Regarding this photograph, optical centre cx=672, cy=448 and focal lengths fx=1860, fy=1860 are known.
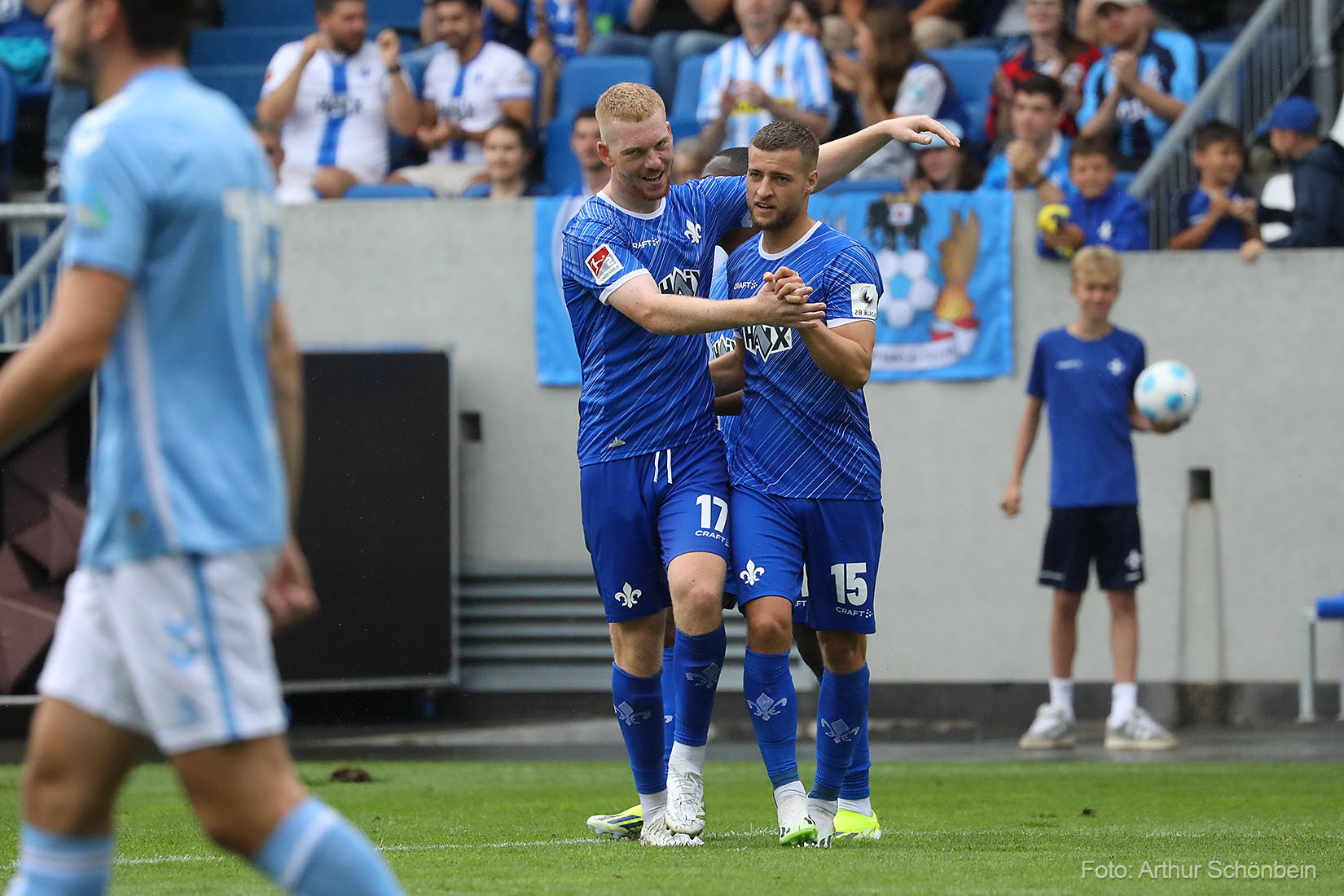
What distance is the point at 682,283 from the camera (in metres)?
6.56

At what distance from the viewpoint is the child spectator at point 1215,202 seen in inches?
478

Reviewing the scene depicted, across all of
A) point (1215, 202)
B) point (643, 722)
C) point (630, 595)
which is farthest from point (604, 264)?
point (1215, 202)

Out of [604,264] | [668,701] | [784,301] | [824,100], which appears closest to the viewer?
[784,301]

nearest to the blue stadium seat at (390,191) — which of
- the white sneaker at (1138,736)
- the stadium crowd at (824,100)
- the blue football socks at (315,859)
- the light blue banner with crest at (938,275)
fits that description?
the stadium crowd at (824,100)

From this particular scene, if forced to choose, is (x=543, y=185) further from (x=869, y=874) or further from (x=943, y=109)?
(x=869, y=874)

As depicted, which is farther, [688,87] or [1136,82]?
[688,87]

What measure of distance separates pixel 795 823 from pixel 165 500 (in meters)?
3.62

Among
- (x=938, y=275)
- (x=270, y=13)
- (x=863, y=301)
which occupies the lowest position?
(x=863, y=301)

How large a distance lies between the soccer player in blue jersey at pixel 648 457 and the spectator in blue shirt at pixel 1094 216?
5.69m

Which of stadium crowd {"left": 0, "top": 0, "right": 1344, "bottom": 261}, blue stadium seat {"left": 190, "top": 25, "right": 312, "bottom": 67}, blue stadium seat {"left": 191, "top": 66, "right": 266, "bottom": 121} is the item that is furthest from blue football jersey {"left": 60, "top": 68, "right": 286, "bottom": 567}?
blue stadium seat {"left": 190, "top": 25, "right": 312, "bottom": 67}

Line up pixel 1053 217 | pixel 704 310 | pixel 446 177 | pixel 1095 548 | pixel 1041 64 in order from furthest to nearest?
pixel 446 177 < pixel 1041 64 < pixel 1053 217 < pixel 1095 548 < pixel 704 310

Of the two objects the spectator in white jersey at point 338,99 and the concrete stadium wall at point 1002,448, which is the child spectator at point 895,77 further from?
the spectator in white jersey at point 338,99

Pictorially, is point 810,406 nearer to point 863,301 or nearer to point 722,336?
point 863,301

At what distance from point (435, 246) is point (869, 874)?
8.24 m
